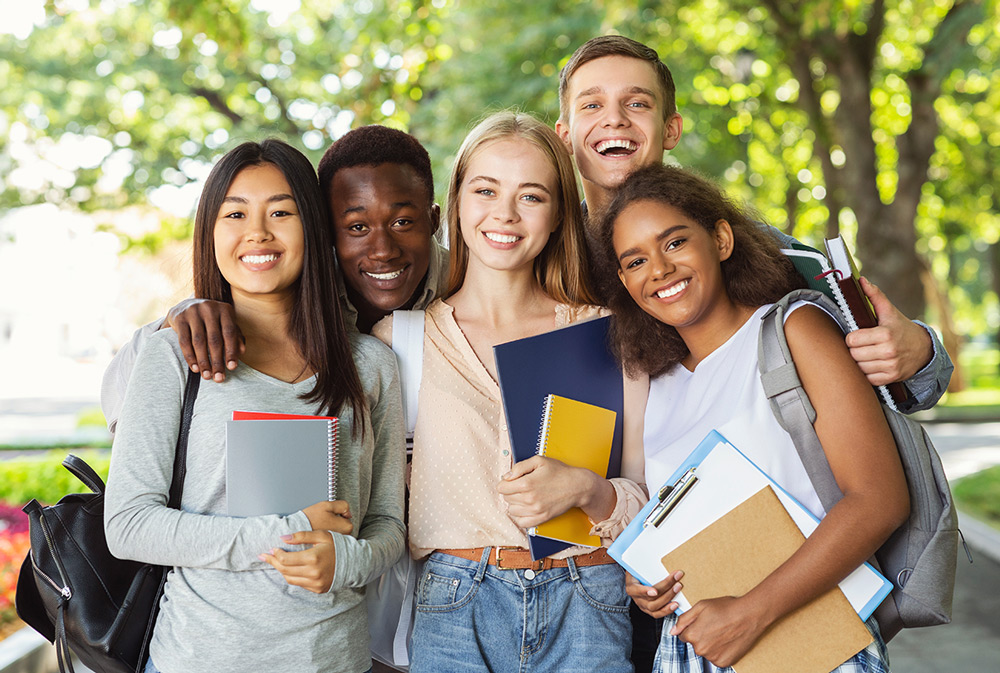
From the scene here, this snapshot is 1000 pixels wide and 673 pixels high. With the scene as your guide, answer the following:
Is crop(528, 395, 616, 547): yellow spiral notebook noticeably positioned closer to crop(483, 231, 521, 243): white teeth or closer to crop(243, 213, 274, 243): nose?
crop(483, 231, 521, 243): white teeth

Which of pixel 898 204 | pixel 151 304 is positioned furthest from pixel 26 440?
pixel 151 304

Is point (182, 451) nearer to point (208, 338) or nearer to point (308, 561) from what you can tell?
point (208, 338)

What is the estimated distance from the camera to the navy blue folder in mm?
2189

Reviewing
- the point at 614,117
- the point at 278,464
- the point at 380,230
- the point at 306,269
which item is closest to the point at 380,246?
the point at 380,230

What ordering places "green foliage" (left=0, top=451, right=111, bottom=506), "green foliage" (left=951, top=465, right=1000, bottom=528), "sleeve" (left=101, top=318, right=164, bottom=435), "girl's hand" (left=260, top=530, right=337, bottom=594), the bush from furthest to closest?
"green foliage" (left=0, top=451, right=111, bottom=506) < "green foliage" (left=951, top=465, right=1000, bottom=528) < the bush < "sleeve" (left=101, top=318, right=164, bottom=435) < "girl's hand" (left=260, top=530, right=337, bottom=594)

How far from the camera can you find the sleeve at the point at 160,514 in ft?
6.13

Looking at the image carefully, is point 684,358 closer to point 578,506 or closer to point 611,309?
point 611,309

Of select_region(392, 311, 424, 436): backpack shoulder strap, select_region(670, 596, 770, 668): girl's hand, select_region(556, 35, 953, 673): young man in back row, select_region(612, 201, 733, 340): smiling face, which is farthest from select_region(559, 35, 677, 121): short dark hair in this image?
select_region(670, 596, 770, 668): girl's hand

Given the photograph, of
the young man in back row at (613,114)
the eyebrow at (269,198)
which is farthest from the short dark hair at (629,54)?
the eyebrow at (269,198)

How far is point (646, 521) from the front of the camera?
2.02m

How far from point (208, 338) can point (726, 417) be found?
1.28 m

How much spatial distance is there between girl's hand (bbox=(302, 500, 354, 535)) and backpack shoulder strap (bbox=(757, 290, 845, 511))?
→ 1.04 meters

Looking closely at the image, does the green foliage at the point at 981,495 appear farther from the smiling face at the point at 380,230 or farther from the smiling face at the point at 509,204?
the smiling face at the point at 380,230

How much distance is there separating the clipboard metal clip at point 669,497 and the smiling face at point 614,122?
3.86 ft
